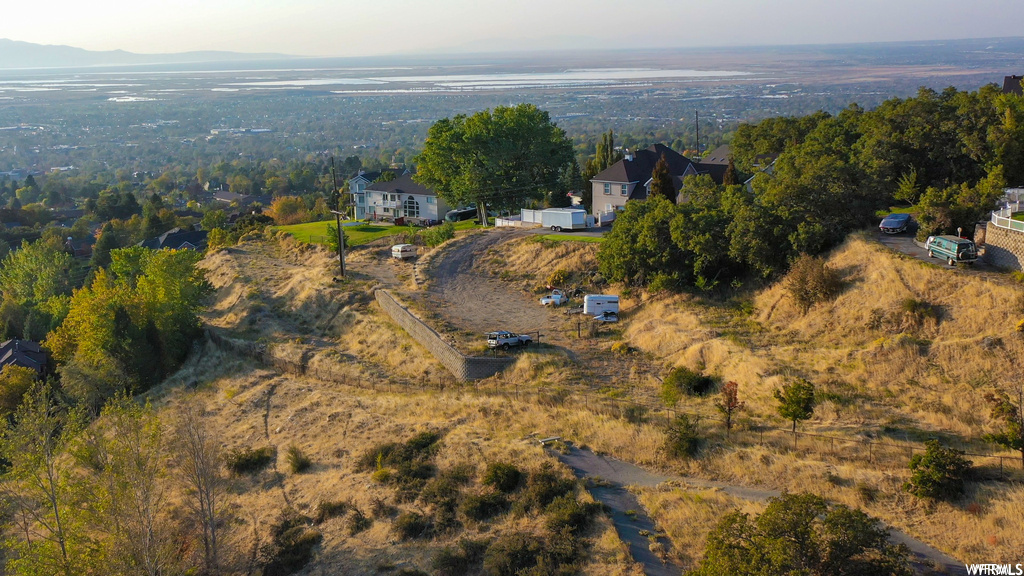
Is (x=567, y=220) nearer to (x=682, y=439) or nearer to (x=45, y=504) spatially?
(x=682, y=439)

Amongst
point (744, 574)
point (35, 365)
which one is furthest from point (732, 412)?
point (35, 365)

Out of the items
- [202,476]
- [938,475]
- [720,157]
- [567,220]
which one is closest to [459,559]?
[202,476]

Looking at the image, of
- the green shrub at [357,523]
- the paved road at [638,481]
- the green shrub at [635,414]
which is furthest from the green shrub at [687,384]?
the green shrub at [357,523]

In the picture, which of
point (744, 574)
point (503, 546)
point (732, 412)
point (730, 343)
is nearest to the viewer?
point (744, 574)

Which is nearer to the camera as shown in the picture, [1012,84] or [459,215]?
[1012,84]

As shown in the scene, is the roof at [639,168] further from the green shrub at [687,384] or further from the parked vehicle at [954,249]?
the green shrub at [687,384]

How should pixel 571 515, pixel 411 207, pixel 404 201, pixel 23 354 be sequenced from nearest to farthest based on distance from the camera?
1. pixel 571 515
2. pixel 23 354
3. pixel 411 207
4. pixel 404 201

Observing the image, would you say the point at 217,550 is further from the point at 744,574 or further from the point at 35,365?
the point at 35,365
